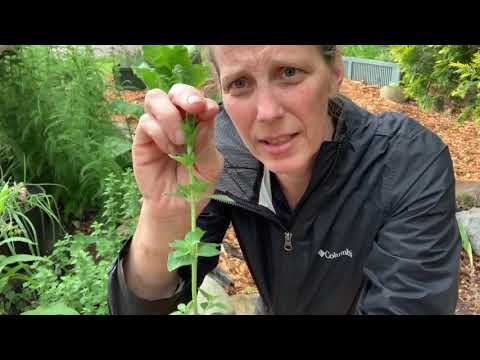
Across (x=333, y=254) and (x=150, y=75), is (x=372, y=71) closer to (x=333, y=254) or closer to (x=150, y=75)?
(x=333, y=254)

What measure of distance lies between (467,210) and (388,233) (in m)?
1.83

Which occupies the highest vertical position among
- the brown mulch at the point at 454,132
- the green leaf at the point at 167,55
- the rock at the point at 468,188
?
the green leaf at the point at 167,55

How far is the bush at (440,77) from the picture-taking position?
96.8 inches

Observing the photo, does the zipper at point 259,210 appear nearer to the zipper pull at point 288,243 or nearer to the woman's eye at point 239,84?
the zipper pull at point 288,243

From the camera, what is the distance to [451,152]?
2924 mm

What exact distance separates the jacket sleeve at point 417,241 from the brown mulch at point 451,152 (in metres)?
1.14

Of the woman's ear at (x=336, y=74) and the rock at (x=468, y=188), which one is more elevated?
the woman's ear at (x=336, y=74)

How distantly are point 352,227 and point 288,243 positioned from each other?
144 mm

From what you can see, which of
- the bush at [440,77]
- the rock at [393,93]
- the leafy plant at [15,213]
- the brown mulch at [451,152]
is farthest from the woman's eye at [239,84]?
the rock at [393,93]

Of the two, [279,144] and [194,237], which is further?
[279,144]

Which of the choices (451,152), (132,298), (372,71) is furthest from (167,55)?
(372,71)

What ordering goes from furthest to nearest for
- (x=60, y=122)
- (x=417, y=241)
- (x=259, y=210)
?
(x=60, y=122) → (x=259, y=210) → (x=417, y=241)

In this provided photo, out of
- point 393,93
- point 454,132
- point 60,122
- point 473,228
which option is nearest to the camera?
point 60,122

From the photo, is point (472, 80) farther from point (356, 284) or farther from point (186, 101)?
point (186, 101)
